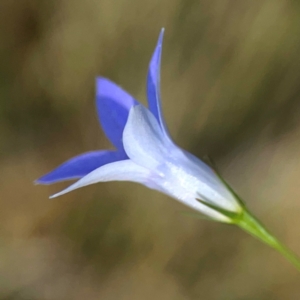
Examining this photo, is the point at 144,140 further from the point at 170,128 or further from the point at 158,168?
the point at 170,128

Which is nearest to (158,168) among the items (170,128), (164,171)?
(164,171)

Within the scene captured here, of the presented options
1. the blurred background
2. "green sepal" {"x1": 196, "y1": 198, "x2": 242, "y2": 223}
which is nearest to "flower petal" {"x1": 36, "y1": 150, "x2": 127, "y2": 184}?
"green sepal" {"x1": 196, "y1": 198, "x2": 242, "y2": 223}

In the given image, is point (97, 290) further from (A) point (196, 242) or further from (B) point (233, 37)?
(B) point (233, 37)

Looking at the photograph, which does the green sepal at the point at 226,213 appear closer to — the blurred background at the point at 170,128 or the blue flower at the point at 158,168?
the blue flower at the point at 158,168

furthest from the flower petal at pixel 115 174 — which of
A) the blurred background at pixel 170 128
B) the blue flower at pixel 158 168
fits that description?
the blurred background at pixel 170 128

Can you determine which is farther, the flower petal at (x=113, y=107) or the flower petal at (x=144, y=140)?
the flower petal at (x=113, y=107)
